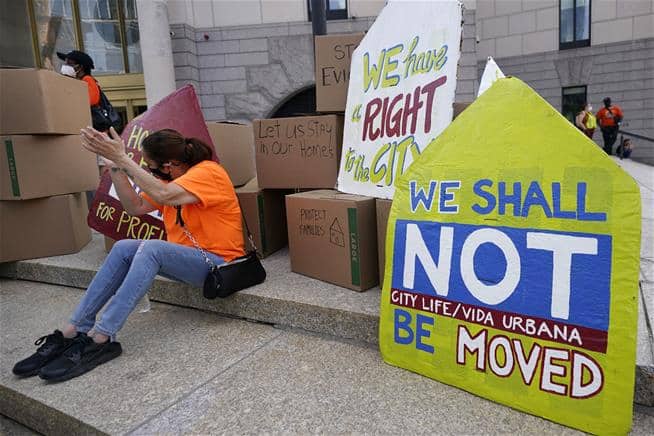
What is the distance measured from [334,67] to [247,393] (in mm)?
2208

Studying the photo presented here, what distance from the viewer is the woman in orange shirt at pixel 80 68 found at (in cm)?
420

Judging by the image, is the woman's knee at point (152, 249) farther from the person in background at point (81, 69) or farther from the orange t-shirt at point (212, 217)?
the person in background at point (81, 69)

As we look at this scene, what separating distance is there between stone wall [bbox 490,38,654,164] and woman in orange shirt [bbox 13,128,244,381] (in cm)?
1192

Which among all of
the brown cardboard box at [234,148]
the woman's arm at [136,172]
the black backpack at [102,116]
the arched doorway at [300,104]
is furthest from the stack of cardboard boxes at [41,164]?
the arched doorway at [300,104]

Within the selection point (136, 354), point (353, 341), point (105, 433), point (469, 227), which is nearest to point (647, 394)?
point (469, 227)

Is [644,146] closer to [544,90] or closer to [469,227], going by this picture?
[544,90]

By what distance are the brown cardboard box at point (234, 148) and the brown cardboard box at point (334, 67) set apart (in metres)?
0.98

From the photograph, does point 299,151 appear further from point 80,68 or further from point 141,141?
point 80,68

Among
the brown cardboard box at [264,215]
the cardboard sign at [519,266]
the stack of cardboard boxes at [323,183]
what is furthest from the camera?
the brown cardboard box at [264,215]

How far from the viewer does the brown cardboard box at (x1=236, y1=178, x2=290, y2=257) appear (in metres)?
3.33

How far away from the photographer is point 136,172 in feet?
7.45

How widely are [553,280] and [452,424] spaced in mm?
602

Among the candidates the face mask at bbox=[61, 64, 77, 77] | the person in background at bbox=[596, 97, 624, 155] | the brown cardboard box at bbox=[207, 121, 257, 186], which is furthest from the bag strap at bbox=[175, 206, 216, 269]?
the person in background at bbox=[596, 97, 624, 155]

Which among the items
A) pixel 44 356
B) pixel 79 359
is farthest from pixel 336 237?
pixel 44 356
